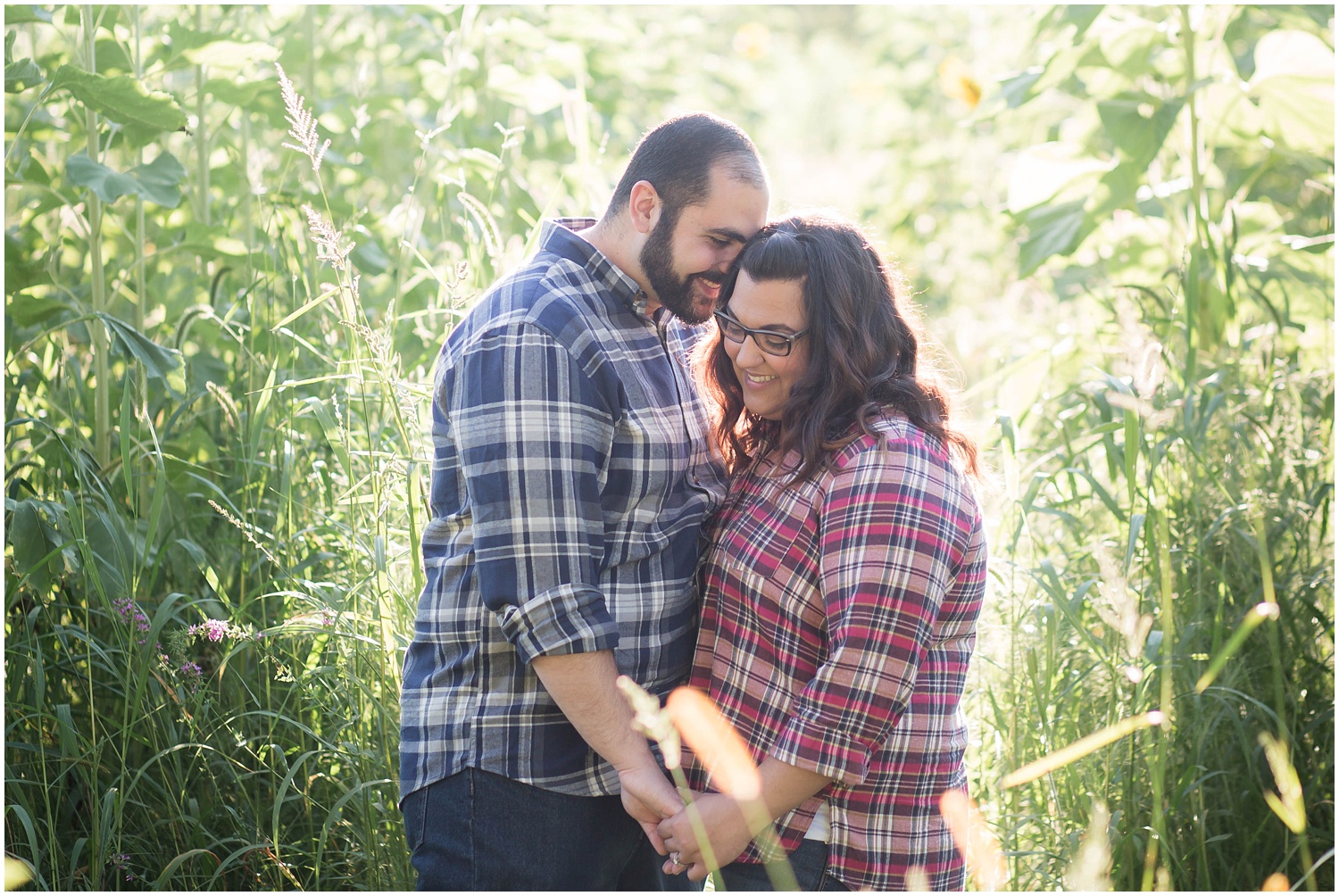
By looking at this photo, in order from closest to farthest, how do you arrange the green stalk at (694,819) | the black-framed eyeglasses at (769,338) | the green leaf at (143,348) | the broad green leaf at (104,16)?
the green stalk at (694,819) < the black-framed eyeglasses at (769,338) < the green leaf at (143,348) < the broad green leaf at (104,16)

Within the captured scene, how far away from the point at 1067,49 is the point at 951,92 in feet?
9.78

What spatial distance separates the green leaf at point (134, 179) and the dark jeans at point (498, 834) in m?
1.51

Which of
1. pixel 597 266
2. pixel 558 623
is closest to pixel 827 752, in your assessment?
pixel 558 623

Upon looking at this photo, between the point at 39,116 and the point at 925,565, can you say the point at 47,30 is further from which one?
the point at 925,565

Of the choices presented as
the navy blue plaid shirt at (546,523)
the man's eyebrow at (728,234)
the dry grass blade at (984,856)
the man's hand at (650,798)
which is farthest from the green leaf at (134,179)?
the dry grass blade at (984,856)

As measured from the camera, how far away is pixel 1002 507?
2.64 m

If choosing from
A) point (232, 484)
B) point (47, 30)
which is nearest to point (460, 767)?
point (232, 484)

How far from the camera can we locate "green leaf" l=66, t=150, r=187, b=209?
239 cm

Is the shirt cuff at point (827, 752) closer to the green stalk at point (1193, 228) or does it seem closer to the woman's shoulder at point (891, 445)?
the woman's shoulder at point (891, 445)

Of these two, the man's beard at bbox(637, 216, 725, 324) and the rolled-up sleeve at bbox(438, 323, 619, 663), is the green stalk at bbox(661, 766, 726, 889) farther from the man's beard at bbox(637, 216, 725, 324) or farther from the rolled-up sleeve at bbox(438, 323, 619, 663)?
the man's beard at bbox(637, 216, 725, 324)

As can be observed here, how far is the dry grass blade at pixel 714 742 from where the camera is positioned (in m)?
1.70

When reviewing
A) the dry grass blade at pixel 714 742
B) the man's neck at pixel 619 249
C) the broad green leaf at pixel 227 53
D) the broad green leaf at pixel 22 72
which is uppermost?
the broad green leaf at pixel 227 53

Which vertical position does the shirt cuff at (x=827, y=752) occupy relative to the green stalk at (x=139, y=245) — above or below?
below

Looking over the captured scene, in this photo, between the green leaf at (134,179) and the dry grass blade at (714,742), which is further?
the green leaf at (134,179)
